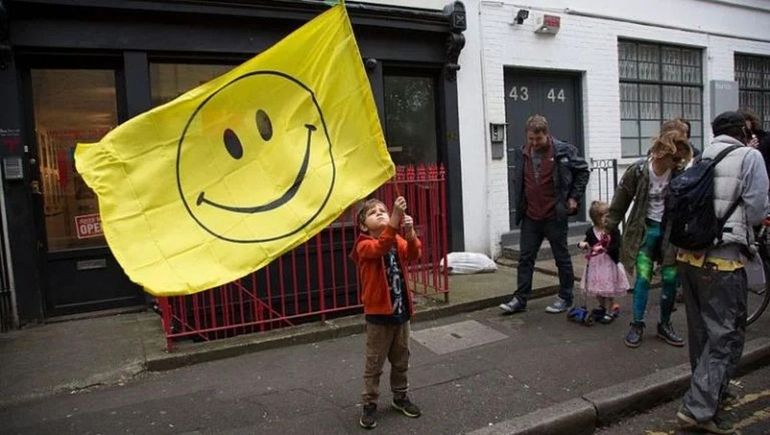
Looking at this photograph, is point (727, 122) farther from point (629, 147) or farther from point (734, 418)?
point (629, 147)

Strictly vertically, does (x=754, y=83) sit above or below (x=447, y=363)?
above

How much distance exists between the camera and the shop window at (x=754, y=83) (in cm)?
1188

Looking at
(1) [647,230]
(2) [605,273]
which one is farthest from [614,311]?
(1) [647,230]

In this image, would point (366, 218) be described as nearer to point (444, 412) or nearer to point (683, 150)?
point (444, 412)

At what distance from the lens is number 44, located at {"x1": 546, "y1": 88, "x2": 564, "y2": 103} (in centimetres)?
931

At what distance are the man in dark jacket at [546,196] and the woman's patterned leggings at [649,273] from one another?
791 mm

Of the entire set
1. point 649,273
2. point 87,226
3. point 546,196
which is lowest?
point 649,273

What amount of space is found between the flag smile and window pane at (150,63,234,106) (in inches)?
139

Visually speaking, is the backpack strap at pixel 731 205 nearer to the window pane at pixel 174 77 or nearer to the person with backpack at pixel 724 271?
the person with backpack at pixel 724 271

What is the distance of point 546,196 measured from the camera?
589 cm

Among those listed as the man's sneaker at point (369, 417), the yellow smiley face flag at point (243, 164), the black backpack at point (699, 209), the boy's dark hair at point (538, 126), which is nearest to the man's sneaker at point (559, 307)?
the boy's dark hair at point (538, 126)

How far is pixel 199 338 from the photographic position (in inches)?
220

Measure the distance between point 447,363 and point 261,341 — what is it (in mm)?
1659

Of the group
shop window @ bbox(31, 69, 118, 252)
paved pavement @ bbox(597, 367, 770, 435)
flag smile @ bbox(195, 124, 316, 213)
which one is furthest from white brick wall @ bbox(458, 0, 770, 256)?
flag smile @ bbox(195, 124, 316, 213)
